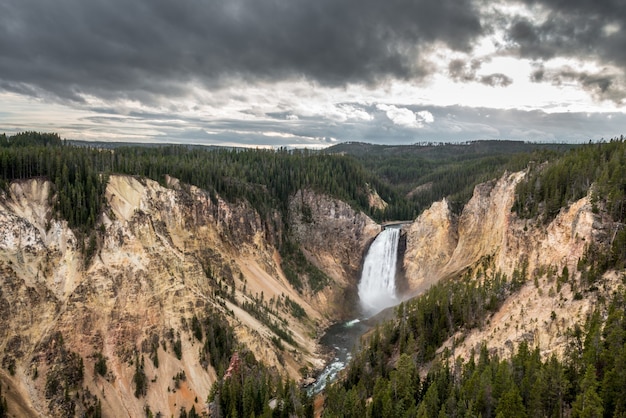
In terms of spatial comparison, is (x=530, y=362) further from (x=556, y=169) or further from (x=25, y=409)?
(x=25, y=409)

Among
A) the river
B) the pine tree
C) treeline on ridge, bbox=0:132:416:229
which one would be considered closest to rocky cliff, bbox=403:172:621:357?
the pine tree

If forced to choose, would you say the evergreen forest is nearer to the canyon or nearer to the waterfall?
the canyon

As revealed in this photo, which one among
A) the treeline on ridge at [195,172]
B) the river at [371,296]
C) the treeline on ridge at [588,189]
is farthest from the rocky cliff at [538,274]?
the treeline on ridge at [195,172]

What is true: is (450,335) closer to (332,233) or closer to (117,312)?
(117,312)

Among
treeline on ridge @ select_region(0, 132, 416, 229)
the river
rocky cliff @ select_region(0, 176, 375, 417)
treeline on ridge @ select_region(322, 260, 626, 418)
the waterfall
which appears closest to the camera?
treeline on ridge @ select_region(322, 260, 626, 418)

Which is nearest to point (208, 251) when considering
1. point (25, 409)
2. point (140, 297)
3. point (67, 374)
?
point (140, 297)

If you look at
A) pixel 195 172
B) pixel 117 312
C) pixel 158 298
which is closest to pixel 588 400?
pixel 158 298
